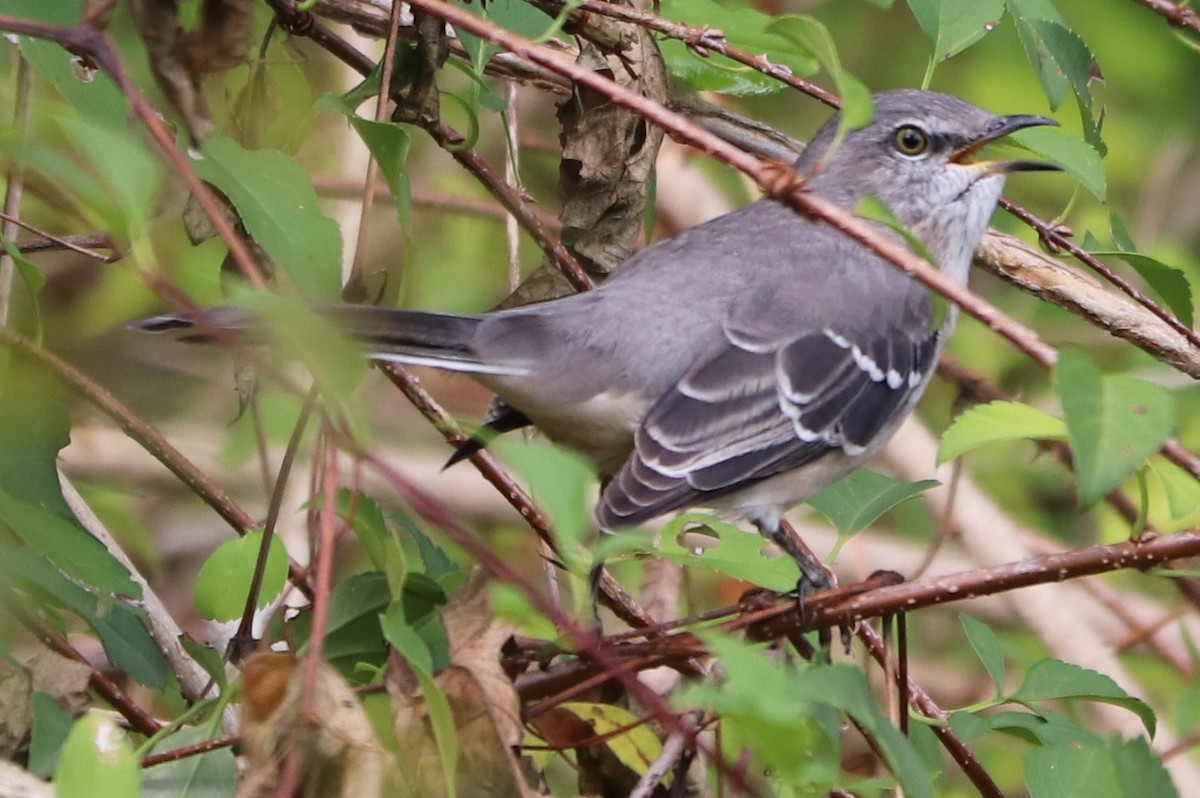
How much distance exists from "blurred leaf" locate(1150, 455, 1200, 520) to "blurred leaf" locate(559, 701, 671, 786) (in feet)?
2.97

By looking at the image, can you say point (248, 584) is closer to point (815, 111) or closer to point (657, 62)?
point (657, 62)

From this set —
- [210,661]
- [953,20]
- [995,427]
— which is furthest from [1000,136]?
[210,661]

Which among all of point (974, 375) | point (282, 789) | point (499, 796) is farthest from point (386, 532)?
point (974, 375)

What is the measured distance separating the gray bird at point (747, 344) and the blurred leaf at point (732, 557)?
0.27 m

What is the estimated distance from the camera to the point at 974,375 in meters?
4.64

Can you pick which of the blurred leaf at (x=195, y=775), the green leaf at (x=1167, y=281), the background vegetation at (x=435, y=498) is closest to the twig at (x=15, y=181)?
the background vegetation at (x=435, y=498)

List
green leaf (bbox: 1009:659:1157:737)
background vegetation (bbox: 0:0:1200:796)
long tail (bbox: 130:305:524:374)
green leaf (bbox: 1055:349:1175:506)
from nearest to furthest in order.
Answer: green leaf (bbox: 1055:349:1175:506) < background vegetation (bbox: 0:0:1200:796) < green leaf (bbox: 1009:659:1157:737) < long tail (bbox: 130:305:524:374)

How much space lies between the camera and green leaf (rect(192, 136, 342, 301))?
75.2 inches

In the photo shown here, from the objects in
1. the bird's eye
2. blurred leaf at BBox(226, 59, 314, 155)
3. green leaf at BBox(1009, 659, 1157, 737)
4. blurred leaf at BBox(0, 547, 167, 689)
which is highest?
the bird's eye

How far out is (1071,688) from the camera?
230 cm

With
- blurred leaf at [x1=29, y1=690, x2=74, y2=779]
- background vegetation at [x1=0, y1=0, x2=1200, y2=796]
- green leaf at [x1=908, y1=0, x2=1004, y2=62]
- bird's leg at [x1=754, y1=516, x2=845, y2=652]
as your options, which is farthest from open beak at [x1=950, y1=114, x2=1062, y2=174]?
blurred leaf at [x1=29, y1=690, x2=74, y2=779]

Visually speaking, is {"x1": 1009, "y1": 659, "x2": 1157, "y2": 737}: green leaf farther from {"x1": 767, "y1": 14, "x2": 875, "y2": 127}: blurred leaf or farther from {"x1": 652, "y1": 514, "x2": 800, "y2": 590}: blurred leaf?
{"x1": 767, "y1": 14, "x2": 875, "y2": 127}: blurred leaf

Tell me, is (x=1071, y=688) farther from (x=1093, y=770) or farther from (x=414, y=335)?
(x=414, y=335)

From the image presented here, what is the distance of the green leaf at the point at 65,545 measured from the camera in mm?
2160
